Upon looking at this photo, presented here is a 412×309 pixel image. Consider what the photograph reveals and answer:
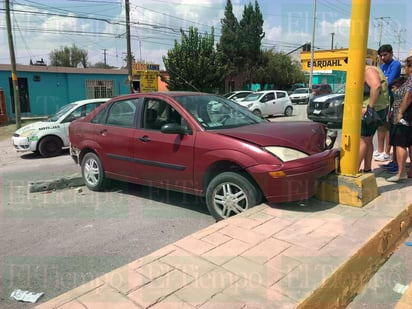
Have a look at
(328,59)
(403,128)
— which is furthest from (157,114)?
(328,59)

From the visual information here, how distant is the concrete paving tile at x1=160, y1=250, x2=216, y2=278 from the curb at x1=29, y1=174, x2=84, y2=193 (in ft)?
13.3

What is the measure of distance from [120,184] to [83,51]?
55039mm

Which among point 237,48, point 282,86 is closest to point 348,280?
point 237,48

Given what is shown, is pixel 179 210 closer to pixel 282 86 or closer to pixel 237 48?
pixel 237 48

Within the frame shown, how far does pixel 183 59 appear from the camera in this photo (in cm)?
2778

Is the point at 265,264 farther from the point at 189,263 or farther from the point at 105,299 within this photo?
the point at 105,299

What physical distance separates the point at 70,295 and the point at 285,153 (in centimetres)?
248

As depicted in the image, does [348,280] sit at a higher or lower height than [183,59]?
lower

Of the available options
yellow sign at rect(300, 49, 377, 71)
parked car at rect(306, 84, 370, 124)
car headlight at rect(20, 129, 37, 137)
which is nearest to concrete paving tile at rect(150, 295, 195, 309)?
car headlight at rect(20, 129, 37, 137)

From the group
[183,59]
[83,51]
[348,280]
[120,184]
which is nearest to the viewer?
[348,280]

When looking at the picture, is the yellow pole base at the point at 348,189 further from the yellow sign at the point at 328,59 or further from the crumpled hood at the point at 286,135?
the yellow sign at the point at 328,59

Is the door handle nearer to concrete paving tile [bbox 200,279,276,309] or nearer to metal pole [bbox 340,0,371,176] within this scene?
metal pole [bbox 340,0,371,176]

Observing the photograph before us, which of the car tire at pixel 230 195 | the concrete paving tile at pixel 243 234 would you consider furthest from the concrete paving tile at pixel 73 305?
the car tire at pixel 230 195

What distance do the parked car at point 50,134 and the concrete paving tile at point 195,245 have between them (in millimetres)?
7897
